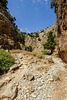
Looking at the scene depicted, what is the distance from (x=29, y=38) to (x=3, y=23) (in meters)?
29.8

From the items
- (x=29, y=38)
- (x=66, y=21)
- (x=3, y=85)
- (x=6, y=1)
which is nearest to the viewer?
(x=3, y=85)

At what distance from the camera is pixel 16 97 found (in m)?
2.23

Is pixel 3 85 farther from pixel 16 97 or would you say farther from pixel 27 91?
pixel 27 91

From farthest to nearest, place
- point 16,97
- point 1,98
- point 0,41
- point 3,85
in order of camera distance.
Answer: point 0,41 → point 3,85 → point 16,97 → point 1,98

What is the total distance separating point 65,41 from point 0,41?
38.0 feet

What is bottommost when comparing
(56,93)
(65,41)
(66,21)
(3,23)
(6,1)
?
(56,93)

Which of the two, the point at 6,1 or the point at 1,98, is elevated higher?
the point at 6,1

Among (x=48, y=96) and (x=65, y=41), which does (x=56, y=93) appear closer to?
(x=48, y=96)

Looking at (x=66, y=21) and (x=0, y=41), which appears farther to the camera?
(x=0, y=41)

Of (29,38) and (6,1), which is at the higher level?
(6,1)

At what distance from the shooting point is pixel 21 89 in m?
2.64

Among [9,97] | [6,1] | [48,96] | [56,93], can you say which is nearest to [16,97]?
[9,97]

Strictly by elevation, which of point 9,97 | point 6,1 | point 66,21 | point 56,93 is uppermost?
point 6,1

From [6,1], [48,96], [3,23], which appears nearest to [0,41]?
[3,23]
